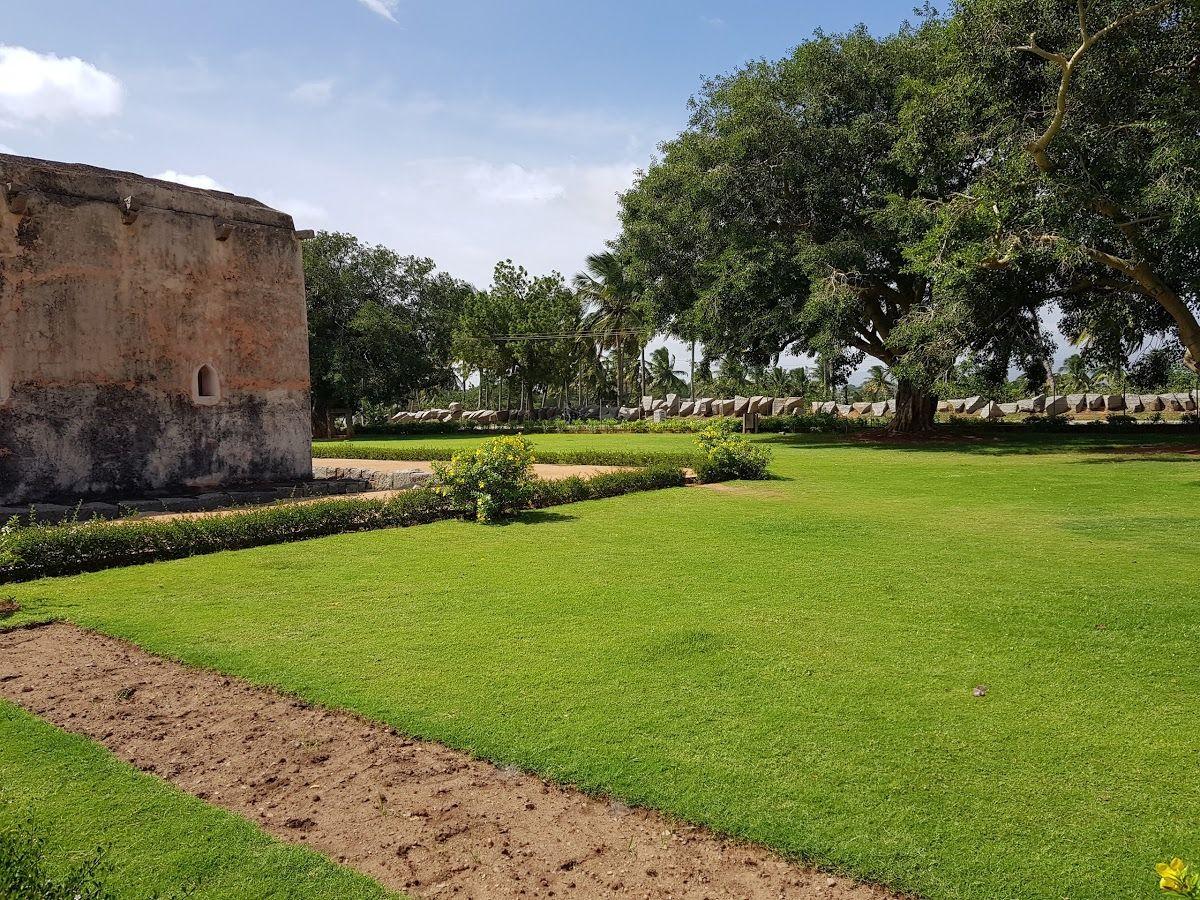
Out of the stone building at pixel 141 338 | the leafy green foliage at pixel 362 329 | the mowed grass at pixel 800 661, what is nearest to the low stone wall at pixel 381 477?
the stone building at pixel 141 338

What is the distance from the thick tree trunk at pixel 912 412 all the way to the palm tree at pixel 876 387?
20.3 metres

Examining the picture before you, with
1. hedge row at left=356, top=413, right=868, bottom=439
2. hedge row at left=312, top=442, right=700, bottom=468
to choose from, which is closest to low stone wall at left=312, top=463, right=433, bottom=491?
hedge row at left=312, top=442, right=700, bottom=468

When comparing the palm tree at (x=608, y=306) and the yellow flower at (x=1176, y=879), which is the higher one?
the palm tree at (x=608, y=306)

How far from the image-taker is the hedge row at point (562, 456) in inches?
600

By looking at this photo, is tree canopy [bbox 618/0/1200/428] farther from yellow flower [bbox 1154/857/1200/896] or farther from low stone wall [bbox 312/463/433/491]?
yellow flower [bbox 1154/857/1200/896]

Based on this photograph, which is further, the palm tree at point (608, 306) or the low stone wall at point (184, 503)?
the palm tree at point (608, 306)

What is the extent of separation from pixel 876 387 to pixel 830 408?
13.4m

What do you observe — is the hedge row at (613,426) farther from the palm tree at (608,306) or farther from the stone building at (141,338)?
the stone building at (141,338)

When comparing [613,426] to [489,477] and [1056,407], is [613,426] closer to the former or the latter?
[1056,407]

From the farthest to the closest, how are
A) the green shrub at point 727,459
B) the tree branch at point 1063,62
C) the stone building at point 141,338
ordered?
the green shrub at point 727,459 < the tree branch at point 1063,62 < the stone building at point 141,338

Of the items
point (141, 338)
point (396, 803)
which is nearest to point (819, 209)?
point (141, 338)

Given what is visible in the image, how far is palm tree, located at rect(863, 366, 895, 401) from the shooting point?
45.4 m

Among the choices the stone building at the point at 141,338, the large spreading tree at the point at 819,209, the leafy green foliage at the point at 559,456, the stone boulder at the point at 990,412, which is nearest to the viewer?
the stone building at the point at 141,338

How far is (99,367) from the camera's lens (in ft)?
39.2
